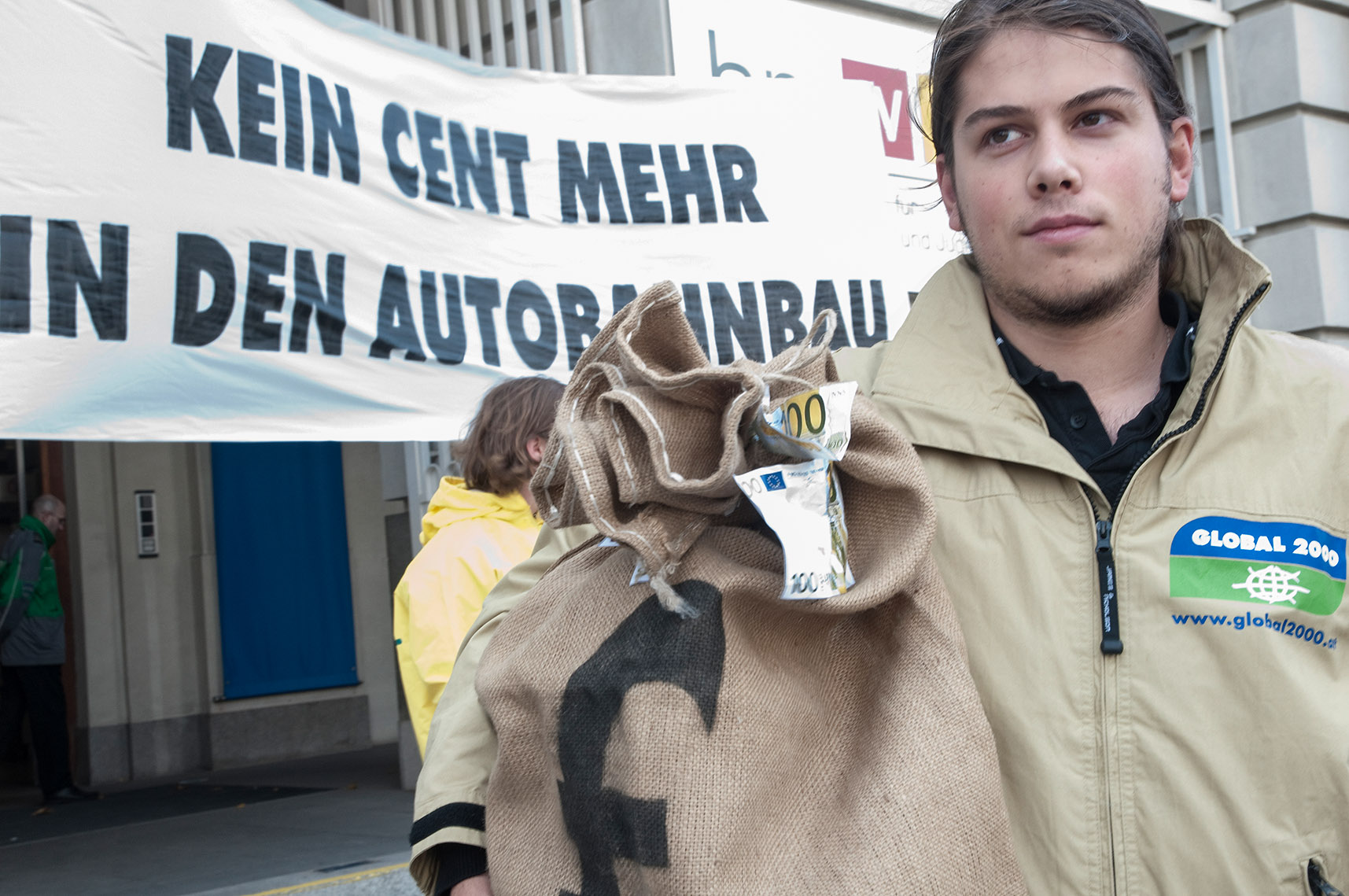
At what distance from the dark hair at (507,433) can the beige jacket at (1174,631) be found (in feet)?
7.01

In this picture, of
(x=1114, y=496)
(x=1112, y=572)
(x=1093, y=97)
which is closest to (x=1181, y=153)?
(x=1093, y=97)

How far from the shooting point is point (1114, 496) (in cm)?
148

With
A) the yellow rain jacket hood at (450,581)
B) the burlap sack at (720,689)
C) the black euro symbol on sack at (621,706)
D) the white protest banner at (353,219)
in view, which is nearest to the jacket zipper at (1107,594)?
the burlap sack at (720,689)

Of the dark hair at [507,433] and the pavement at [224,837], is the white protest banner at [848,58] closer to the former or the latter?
the dark hair at [507,433]

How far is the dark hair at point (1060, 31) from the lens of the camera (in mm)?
1548

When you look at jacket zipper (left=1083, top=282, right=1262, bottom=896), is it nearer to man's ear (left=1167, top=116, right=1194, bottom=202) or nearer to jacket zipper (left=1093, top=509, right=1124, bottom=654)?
jacket zipper (left=1093, top=509, right=1124, bottom=654)

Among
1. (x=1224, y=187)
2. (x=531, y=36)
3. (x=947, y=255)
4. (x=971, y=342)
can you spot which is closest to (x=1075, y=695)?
(x=971, y=342)

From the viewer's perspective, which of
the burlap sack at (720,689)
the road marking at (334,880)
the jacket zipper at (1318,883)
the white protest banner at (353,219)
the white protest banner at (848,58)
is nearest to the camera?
the burlap sack at (720,689)

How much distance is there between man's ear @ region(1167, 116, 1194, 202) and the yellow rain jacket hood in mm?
2188

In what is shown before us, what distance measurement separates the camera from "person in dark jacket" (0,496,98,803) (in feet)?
27.1

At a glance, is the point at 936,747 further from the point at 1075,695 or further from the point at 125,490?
the point at 125,490

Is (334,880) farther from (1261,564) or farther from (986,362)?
(1261,564)

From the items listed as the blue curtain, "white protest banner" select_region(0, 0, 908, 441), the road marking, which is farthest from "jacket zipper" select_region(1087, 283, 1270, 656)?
the blue curtain

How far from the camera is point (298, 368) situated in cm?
398
